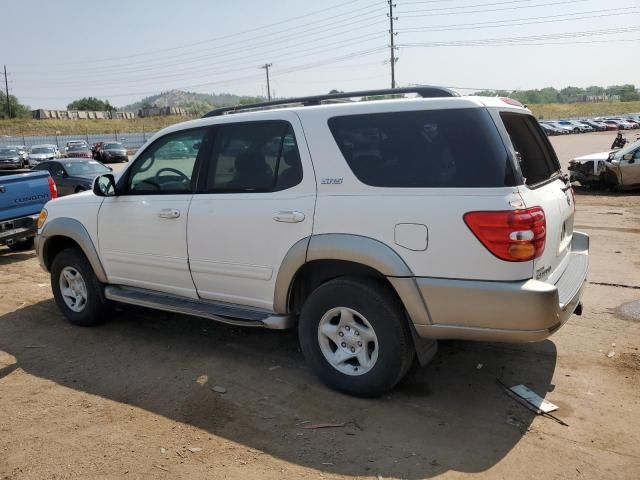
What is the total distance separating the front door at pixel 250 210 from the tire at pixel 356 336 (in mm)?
435

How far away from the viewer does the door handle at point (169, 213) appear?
4.49m

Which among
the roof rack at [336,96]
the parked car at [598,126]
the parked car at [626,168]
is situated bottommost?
the parked car at [598,126]

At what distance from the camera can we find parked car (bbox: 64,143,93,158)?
34.5 m

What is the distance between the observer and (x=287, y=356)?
15.1 ft

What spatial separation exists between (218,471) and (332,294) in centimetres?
131

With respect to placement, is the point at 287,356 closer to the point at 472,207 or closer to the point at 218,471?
the point at 218,471

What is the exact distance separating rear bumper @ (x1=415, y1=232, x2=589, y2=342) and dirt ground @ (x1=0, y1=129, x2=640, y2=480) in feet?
1.96

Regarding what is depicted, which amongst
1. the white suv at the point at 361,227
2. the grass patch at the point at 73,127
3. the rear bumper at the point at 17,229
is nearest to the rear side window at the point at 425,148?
the white suv at the point at 361,227

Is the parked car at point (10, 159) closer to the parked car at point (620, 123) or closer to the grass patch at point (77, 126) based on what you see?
the grass patch at point (77, 126)

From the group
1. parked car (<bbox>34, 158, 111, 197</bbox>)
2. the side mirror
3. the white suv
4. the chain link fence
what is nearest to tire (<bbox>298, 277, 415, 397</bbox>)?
the white suv

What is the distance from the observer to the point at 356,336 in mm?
3758

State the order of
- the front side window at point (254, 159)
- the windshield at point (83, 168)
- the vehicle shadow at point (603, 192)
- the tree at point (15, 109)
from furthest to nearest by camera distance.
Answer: the tree at point (15, 109), the vehicle shadow at point (603, 192), the windshield at point (83, 168), the front side window at point (254, 159)

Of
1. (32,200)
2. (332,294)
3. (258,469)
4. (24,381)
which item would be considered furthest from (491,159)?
(32,200)

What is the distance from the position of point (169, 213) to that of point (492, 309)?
8.71ft
